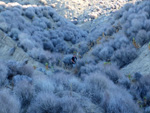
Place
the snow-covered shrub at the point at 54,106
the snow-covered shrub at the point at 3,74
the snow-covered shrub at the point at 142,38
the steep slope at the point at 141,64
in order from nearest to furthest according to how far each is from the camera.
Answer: the snow-covered shrub at the point at 54,106
the snow-covered shrub at the point at 3,74
the steep slope at the point at 141,64
the snow-covered shrub at the point at 142,38

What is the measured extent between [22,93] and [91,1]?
133ft

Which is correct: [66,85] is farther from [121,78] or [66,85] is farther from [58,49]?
[58,49]

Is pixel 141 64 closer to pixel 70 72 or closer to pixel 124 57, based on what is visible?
pixel 124 57

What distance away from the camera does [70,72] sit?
33.1 feet

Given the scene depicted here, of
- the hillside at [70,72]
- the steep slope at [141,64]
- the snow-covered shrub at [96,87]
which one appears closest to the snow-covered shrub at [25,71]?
the hillside at [70,72]

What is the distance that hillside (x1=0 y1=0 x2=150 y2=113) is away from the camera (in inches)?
156

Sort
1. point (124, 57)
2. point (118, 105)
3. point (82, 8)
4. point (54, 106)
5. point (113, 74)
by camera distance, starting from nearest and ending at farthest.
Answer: point (54, 106) → point (118, 105) → point (113, 74) → point (124, 57) → point (82, 8)

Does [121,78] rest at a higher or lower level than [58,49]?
higher

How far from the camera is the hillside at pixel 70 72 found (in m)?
3.97

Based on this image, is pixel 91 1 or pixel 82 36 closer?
pixel 82 36

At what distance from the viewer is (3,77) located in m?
5.30

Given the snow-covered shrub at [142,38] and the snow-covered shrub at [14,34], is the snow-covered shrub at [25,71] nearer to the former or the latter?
the snow-covered shrub at [14,34]

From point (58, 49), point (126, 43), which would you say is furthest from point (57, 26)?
point (126, 43)

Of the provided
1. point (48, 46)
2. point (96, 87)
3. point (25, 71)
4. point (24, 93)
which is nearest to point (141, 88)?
point (96, 87)
